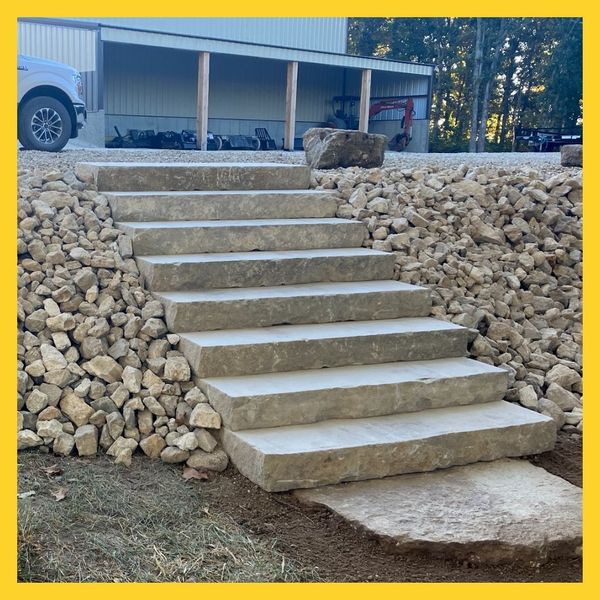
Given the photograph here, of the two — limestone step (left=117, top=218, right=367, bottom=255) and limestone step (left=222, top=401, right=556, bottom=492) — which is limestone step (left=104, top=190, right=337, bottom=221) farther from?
limestone step (left=222, top=401, right=556, bottom=492)

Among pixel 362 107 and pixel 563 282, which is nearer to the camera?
pixel 563 282

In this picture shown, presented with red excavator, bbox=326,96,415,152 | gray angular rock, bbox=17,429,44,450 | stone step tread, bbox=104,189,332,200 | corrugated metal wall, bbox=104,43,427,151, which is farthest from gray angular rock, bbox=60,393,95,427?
red excavator, bbox=326,96,415,152

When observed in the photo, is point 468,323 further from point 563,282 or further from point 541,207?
point 541,207

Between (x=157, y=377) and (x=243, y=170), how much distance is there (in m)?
2.35

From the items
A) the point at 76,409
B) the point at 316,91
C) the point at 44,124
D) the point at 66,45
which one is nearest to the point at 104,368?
the point at 76,409

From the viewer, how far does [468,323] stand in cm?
532

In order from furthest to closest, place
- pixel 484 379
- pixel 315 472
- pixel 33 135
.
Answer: pixel 33 135, pixel 484 379, pixel 315 472

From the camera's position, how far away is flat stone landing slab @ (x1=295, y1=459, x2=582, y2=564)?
3.53 meters

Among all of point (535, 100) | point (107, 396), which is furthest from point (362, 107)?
point (107, 396)

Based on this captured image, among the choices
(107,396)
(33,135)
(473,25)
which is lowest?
(107,396)

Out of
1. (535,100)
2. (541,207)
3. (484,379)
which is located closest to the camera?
(484,379)

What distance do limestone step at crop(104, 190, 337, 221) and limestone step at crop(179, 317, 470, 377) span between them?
1272 mm

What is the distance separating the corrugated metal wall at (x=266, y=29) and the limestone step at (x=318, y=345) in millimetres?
15986

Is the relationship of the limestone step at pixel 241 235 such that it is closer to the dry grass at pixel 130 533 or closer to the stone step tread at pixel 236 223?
the stone step tread at pixel 236 223
